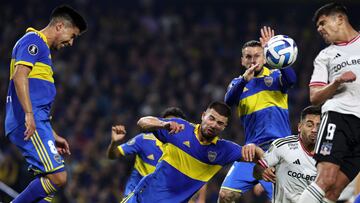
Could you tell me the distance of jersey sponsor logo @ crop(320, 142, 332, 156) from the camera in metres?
6.21

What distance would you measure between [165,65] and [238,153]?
→ 35.7 ft

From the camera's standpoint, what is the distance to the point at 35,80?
22.8ft

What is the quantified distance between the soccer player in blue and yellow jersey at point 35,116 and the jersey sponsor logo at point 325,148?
2.43 m

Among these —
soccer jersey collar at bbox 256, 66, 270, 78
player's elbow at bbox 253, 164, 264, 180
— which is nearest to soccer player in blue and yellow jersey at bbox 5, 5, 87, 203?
player's elbow at bbox 253, 164, 264, 180

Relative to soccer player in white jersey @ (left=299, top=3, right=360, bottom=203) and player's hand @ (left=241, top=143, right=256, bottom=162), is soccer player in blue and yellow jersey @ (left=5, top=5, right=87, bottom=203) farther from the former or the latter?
soccer player in white jersey @ (left=299, top=3, right=360, bottom=203)

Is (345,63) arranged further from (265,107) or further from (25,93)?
(25,93)

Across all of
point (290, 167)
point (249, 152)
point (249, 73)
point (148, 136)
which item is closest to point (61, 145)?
point (148, 136)

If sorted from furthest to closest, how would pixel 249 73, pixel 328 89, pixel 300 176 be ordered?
1. pixel 249 73
2. pixel 300 176
3. pixel 328 89

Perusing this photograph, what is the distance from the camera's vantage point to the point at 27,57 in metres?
→ 6.80

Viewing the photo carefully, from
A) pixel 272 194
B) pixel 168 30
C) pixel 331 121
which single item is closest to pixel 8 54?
pixel 168 30

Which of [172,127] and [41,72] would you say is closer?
[172,127]

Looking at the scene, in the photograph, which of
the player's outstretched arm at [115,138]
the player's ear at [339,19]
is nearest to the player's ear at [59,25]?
the player's outstretched arm at [115,138]

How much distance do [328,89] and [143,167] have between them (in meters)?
3.62

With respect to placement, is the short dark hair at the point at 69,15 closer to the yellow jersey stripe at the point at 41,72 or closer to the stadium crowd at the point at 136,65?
the yellow jersey stripe at the point at 41,72
